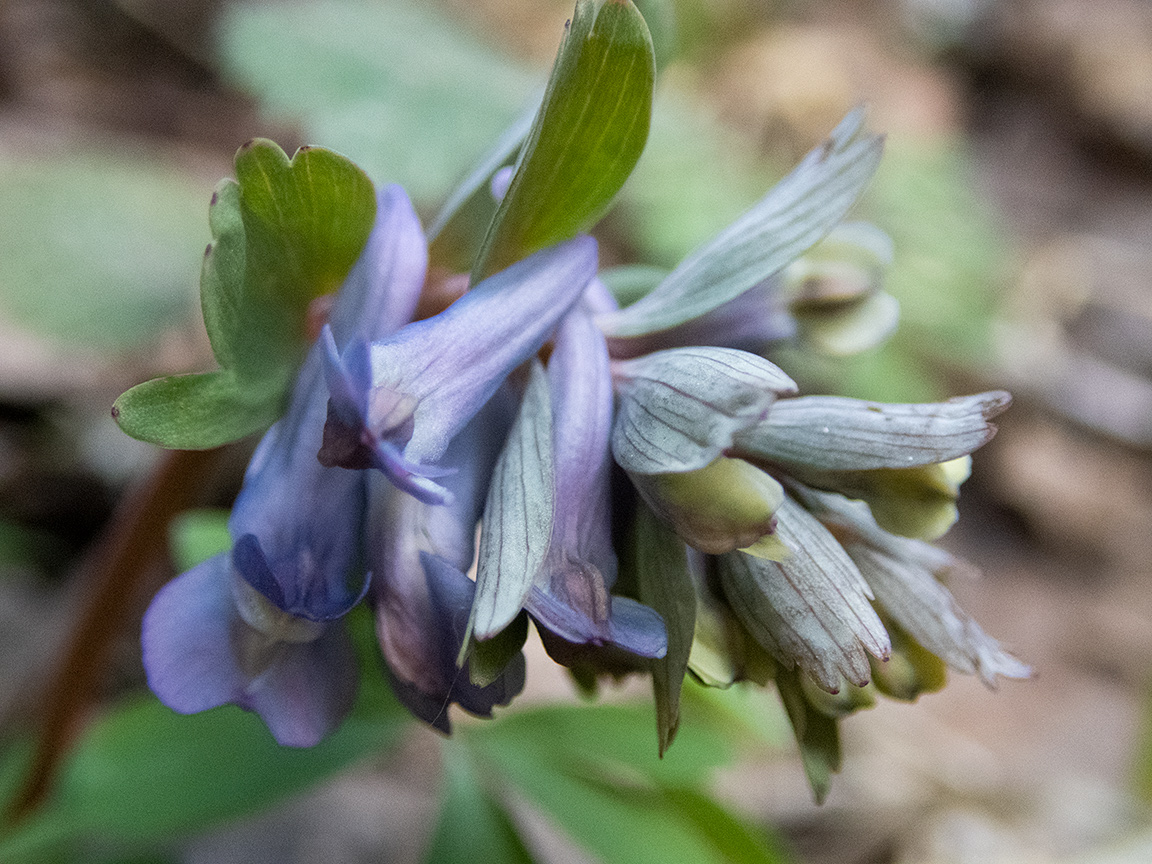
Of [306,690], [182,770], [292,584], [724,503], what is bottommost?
[182,770]

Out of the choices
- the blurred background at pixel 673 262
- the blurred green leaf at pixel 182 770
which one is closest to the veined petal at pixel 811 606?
the blurred background at pixel 673 262

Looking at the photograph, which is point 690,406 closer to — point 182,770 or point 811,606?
point 811,606

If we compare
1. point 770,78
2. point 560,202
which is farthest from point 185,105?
point 560,202

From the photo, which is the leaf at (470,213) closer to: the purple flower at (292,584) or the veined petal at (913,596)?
the purple flower at (292,584)

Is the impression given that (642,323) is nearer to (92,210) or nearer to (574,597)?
(574,597)

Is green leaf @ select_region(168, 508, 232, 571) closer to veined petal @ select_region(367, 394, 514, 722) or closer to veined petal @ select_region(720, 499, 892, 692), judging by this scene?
veined petal @ select_region(367, 394, 514, 722)

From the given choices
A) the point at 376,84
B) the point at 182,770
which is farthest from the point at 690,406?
the point at 376,84

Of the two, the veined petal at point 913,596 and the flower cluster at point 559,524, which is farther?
the veined petal at point 913,596

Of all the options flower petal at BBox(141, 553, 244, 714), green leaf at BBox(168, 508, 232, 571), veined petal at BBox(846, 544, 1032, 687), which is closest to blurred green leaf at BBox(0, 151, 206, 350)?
green leaf at BBox(168, 508, 232, 571)
